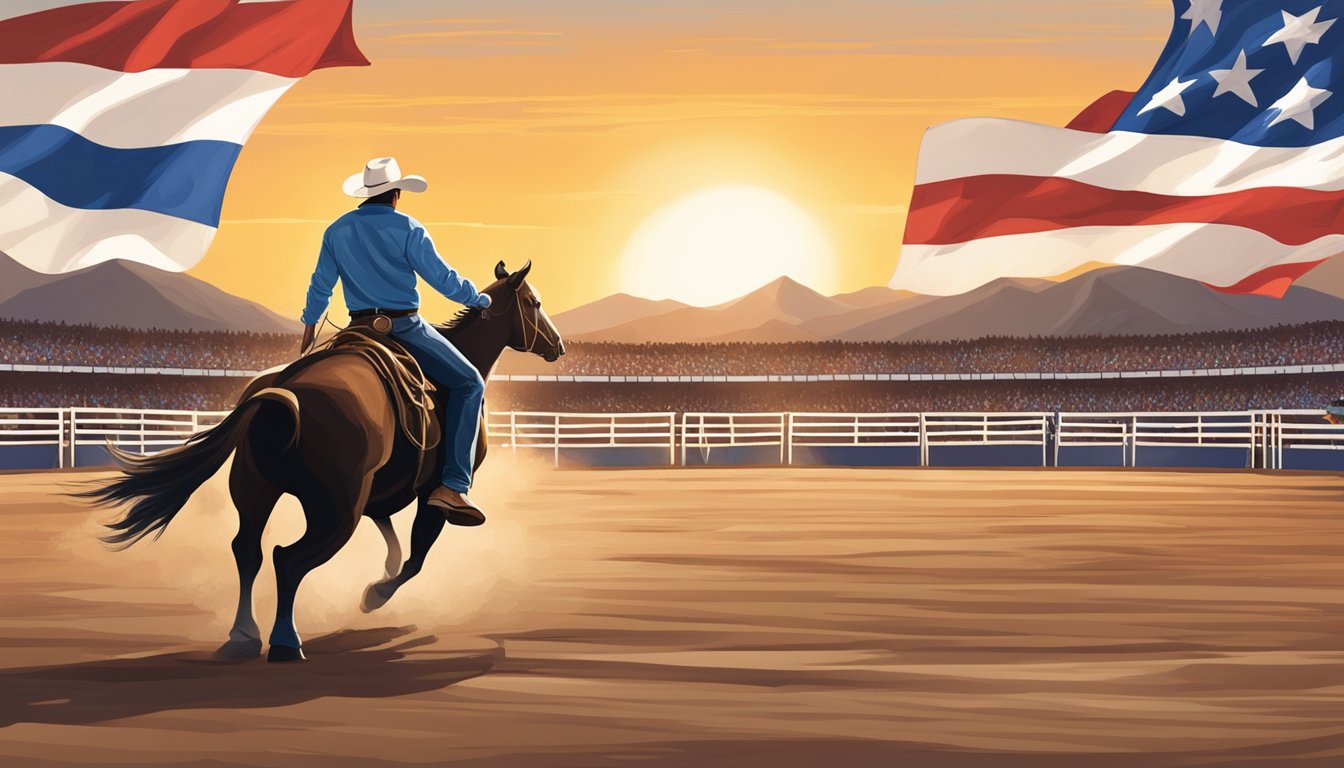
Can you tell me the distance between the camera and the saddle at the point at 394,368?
6.85m

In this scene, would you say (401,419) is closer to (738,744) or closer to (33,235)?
(738,744)

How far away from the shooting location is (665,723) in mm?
5387

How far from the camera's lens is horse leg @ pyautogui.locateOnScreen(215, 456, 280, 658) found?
650 cm

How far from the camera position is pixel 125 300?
168 metres

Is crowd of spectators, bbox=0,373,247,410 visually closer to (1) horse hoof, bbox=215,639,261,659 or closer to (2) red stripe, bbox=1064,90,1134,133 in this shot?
(2) red stripe, bbox=1064,90,1134,133

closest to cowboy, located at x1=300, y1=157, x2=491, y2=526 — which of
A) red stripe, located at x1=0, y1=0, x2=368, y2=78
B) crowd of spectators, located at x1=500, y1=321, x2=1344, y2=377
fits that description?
red stripe, located at x1=0, y1=0, x2=368, y2=78

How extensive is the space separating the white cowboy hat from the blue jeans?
0.56 metres

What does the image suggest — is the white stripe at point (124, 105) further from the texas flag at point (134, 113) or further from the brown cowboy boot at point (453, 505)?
the brown cowboy boot at point (453, 505)

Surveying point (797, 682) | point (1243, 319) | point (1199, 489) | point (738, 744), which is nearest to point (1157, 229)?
point (1199, 489)

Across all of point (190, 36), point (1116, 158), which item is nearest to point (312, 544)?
point (190, 36)

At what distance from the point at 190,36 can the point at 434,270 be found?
6819 mm

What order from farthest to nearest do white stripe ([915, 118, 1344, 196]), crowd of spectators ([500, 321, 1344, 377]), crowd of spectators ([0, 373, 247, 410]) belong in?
crowd of spectators ([500, 321, 1344, 377]) < crowd of spectators ([0, 373, 247, 410]) < white stripe ([915, 118, 1344, 196])

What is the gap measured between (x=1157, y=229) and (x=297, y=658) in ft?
36.7

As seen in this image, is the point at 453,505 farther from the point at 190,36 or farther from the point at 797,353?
the point at 797,353
